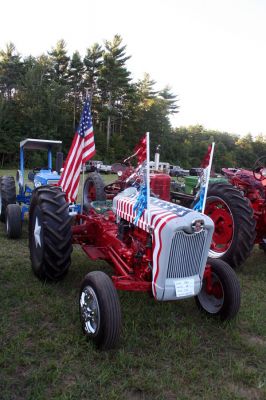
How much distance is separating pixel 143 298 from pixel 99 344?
3.80 feet

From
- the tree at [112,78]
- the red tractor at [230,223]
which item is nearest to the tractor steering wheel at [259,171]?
the red tractor at [230,223]

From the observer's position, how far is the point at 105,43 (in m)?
40.1

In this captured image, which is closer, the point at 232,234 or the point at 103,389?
the point at 103,389

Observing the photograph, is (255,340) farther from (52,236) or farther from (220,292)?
(52,236)

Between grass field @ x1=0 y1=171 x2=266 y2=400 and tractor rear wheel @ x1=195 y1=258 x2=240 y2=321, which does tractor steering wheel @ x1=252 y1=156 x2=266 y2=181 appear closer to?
grass field @ x1=0 y1=171 x2=266 y2=400

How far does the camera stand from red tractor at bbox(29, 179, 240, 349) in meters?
3.02

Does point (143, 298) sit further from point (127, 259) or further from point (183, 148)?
point (183, 148)

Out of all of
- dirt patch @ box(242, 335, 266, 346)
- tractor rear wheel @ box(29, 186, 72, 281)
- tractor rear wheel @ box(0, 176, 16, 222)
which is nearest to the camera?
dirt patch @ box(242, 335, 266, 346)

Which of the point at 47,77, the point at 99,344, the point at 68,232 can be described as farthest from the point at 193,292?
the point at 47,77

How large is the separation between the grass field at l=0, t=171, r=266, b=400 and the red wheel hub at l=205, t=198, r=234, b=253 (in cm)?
122

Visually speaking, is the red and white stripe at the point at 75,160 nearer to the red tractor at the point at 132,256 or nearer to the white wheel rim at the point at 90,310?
the red tractor at the point at 132,256

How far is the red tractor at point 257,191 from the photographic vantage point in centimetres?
569

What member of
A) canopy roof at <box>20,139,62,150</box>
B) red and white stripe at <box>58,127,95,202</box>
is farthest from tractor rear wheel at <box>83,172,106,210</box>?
red and white stripe at <box>58,127,95,202</box>

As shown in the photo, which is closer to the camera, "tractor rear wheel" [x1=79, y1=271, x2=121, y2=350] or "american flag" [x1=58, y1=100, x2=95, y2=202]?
"tractor rear wheel" [x1=79, y1=271, x2=121, y2=350]
